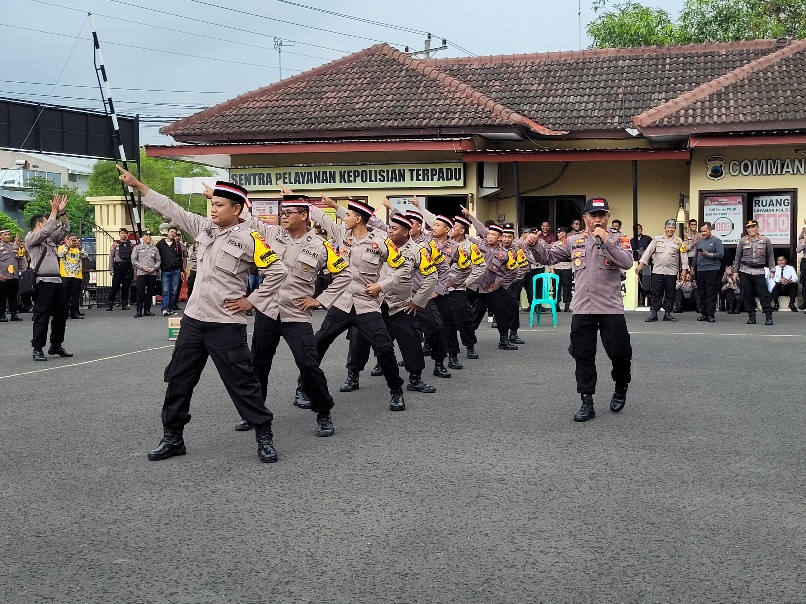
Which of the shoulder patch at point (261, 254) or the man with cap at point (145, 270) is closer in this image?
the shoulder patch at point (261, 254)

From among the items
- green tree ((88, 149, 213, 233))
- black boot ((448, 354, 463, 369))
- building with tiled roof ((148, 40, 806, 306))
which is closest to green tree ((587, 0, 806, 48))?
building with tiled roof ((148, 40, 806, 306))

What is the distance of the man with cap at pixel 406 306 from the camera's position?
10953 mm

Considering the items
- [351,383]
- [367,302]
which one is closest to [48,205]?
[351,383]

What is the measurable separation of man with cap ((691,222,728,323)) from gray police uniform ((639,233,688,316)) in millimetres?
460

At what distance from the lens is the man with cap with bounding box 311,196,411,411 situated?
1015 cm

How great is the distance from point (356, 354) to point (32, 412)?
322 cm

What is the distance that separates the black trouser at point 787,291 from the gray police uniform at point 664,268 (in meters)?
3.33

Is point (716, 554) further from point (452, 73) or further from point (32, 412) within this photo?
point (452, 73)

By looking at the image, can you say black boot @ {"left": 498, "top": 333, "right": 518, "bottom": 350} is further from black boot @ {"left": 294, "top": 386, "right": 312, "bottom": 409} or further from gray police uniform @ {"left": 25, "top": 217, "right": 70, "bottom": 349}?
gray police uniform @ {"left": 25, "top": 217, "right": 70, "bottom": 349}

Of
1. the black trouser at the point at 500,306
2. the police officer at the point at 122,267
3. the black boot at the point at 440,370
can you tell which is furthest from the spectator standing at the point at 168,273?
the black boot at the point at 440,370

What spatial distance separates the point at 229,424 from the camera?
30.5 ft

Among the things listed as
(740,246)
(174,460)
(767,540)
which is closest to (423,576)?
(767,540)

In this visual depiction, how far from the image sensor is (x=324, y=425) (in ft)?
28.8

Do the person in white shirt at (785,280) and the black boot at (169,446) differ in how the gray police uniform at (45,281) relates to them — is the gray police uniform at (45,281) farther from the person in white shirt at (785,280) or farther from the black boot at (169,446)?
the person in white shirt at (785,280)
